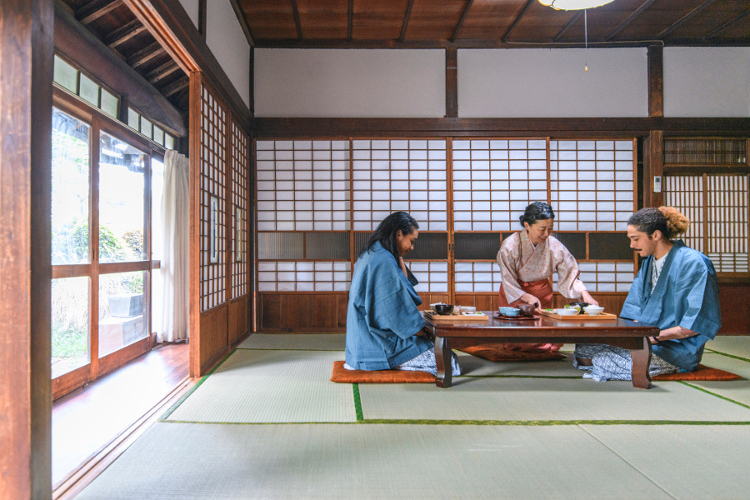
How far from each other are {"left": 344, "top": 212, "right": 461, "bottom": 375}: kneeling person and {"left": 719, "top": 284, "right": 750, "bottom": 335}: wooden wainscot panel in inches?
157

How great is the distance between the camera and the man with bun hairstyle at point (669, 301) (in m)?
2.81

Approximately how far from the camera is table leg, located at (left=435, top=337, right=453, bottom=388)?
9.19 feet

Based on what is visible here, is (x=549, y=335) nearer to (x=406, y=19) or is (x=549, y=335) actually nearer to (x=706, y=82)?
(x=406, y=19)

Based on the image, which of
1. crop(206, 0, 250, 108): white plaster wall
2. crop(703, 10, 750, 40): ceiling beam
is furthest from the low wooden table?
crop(703, 10, 750, 40): ceiling beam

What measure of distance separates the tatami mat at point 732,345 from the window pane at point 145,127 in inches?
235

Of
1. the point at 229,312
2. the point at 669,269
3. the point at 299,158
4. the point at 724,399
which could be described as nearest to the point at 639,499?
the point at 724,399

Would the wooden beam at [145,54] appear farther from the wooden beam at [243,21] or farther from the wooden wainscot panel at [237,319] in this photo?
the wooden wainscot panel at [237,319]

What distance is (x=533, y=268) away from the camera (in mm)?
3768

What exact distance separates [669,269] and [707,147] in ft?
10.4

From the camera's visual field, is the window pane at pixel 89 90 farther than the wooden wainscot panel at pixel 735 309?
No

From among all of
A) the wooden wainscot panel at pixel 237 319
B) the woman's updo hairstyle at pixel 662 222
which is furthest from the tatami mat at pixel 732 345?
the wooden wainscot panel at pixel 237 319

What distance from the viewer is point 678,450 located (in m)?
1.89

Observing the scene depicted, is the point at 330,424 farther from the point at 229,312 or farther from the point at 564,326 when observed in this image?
the point at 229,312

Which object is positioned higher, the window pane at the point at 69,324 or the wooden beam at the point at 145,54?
the wooden beam at the point at 145,54
